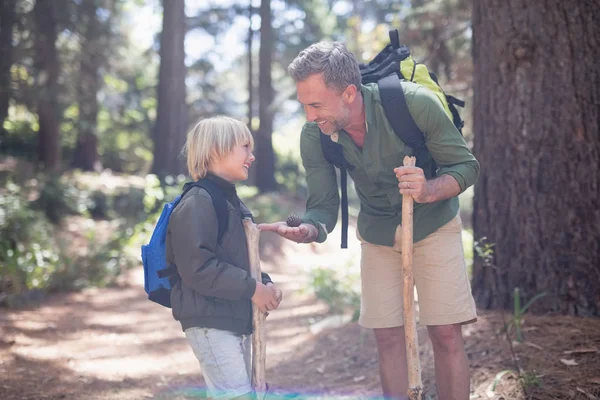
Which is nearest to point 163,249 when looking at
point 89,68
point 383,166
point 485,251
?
point 383,166

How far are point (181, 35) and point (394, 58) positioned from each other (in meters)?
13.3

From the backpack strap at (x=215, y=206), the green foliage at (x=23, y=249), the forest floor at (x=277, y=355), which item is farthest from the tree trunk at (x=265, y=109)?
the backpack strap at (x=215, y=206)

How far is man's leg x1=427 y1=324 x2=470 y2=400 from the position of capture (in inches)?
130

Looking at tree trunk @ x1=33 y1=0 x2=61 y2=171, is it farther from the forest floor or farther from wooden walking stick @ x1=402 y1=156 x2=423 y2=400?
wooden walking stick @ x1=402 y1=156 x2=423 y2=400

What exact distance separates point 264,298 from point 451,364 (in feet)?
3.51

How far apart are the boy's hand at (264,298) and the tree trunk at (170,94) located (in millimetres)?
12945

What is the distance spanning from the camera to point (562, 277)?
471cm

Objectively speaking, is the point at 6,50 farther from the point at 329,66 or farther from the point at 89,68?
the point at 329,66

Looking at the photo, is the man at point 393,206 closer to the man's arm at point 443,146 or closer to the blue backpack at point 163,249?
the man's arm at point 443,146

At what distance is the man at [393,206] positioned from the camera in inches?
129

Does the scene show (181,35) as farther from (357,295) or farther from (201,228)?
(201,228)

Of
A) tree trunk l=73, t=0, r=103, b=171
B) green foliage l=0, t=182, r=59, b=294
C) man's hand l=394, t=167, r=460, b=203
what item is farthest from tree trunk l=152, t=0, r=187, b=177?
man's hand l=394, t=167, r=460, b=203

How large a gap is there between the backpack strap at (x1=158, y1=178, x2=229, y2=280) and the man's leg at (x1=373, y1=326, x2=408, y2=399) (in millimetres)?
1131

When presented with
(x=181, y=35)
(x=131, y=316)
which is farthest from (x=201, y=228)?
(x=181, y=35)
